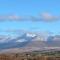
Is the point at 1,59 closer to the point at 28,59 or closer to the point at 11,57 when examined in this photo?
the point at 11,57

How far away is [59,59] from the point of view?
1142 inches

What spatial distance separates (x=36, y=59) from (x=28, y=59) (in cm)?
129

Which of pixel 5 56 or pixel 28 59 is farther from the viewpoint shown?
pixel 28 59

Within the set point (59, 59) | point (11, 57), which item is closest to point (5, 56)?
point (11, 57)

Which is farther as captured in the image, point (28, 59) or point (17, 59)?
point (28, 59)

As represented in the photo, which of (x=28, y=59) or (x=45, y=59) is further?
(x=28, y=59)

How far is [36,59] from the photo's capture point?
28.9 meters

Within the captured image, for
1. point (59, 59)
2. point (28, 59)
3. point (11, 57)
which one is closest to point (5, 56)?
point (11, 57)

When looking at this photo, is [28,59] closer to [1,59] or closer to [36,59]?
[36,59]

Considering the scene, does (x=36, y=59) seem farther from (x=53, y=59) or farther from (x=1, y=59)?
(x=1, y=59)

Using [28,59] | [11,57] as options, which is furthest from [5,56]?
[28,59]

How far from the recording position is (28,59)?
29906 millimetres

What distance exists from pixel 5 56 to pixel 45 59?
3.65 metres

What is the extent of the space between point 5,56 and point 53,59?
14.6ft
